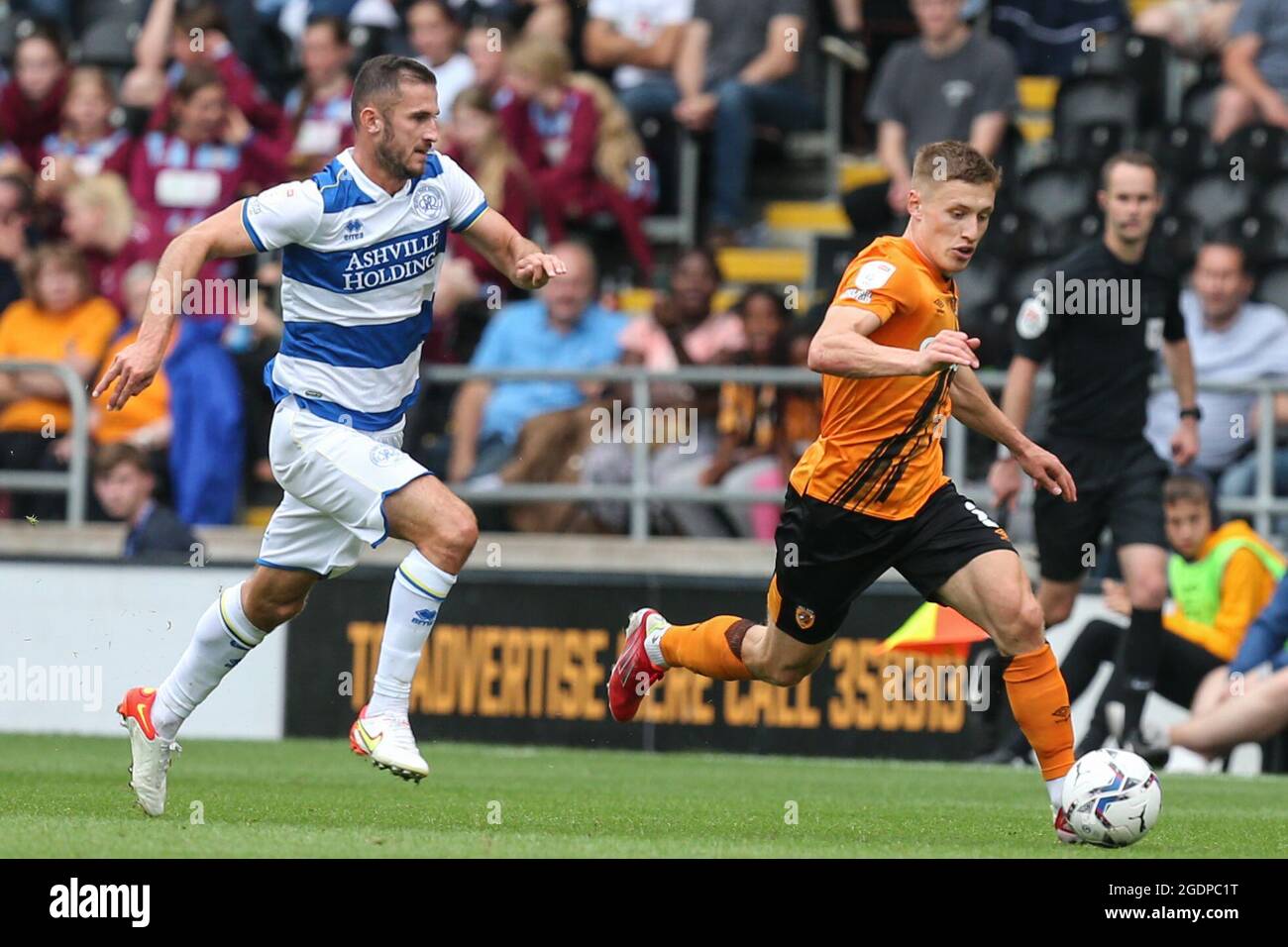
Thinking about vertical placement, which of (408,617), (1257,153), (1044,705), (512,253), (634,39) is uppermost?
(634,39)

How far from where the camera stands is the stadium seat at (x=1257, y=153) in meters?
15.0

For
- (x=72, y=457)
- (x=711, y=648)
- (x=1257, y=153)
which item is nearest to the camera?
(x=711, y=648)

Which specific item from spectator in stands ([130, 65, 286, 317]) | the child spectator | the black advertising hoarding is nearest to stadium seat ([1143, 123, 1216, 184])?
the black advertising hoarding

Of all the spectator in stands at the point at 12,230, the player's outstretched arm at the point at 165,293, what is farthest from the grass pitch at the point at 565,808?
the spectator in stands at the point at 12,230

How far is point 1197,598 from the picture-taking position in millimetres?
12727

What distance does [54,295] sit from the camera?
15078mm

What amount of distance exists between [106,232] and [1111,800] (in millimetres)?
10230

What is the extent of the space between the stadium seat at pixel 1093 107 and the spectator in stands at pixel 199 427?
5746 mm

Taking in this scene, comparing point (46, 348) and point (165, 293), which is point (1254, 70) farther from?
point (165, 293)

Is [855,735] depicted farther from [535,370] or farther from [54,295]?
[54,295]

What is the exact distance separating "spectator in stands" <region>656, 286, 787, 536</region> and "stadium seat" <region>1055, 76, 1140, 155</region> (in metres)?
2.97

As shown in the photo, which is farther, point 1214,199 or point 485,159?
point 485,159

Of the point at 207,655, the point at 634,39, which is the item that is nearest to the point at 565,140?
the point at 634,39

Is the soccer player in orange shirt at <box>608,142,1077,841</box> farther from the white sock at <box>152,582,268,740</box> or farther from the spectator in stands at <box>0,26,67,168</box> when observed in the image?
the spectator in stands at <box>0,26,67,168</box>
